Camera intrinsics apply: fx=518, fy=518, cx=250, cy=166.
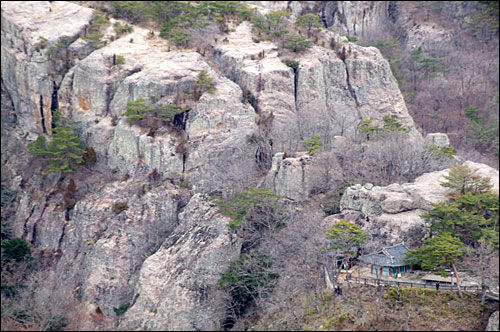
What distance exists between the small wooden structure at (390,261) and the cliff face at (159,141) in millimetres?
6425

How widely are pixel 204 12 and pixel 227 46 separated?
457cm

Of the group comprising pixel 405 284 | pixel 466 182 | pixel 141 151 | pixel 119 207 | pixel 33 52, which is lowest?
pixel 119 207

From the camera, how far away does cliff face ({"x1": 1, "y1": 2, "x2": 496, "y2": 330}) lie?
2764 cm

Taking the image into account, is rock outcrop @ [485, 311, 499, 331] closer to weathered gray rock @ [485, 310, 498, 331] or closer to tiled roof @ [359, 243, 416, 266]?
weathered gray rock @ [485, 310, 498, 331]

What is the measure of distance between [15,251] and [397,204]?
21.1 m

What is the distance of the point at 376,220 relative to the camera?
2564 cm

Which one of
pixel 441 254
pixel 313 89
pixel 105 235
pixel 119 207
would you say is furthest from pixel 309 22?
pixel 441 254

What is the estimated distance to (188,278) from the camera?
26.6m

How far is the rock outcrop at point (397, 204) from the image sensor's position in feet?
81.1

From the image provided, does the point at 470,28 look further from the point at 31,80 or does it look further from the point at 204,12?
the point at 31,80

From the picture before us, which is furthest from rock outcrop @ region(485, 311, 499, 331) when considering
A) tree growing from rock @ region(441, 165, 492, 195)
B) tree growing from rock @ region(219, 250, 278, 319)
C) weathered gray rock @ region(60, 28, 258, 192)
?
weathered gray rock @ region(60, 28, 258, 192)

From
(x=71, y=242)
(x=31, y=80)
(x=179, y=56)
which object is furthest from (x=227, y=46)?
(x=71, y=242)

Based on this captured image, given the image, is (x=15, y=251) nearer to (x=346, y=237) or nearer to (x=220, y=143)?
(x=220, y=143)

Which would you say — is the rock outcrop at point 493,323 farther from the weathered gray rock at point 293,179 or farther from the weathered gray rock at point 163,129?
the weathered gray rock at point 163,129
